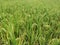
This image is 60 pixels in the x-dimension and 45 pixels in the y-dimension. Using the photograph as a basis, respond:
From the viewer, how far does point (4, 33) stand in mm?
2461

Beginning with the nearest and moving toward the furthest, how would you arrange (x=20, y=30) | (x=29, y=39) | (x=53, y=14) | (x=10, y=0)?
(x=29, y=39) → (x=20, y=30) → (x=53, y=14) → (x=10, y=0)

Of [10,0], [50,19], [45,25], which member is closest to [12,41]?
[45,25]

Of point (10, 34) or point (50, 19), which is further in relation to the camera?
point (50, 19)

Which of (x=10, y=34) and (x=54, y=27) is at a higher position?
(x=10, y=34)

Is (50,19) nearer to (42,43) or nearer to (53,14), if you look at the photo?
(53,14)

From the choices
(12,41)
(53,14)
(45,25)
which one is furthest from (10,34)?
(53,14)

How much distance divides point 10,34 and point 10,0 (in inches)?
130

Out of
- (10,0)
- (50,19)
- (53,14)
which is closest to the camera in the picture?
(50,19)

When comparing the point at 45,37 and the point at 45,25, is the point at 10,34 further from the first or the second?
the point at 45,25

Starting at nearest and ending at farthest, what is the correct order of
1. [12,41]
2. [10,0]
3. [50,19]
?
[12,41] → [50,19] → [10,0]

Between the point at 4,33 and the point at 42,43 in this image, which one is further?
the point at 4,33

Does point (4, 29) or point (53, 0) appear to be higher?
point (4, 29)

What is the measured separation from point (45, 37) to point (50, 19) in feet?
2.65

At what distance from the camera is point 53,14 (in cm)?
350
